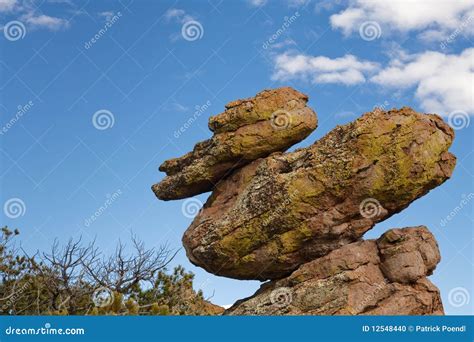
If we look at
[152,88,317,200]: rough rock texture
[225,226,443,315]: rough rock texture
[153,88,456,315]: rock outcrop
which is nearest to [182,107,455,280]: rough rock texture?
[153,88,456,315]: rock outcrop

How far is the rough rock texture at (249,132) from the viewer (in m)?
23.2

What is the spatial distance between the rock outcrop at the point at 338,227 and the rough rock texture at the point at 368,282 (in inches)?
1.4

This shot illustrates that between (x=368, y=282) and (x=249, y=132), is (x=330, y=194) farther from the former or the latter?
(x=249, y=132)

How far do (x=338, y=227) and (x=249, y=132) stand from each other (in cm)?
545

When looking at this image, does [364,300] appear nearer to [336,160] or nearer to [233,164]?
[336,160]

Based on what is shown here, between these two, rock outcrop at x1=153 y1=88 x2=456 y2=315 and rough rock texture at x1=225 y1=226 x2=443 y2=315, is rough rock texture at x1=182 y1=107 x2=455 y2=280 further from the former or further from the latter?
rough rock texture at x1=225 y1=226 x2=443 y2=315

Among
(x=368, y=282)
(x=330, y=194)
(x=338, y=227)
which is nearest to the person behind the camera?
(x=368, y=282)

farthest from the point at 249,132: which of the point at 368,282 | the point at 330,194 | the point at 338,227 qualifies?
the point at 368,282

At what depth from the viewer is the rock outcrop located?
64.4 ft

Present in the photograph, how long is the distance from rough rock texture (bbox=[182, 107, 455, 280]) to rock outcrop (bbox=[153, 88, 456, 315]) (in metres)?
0.04

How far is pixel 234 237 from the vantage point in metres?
21.5

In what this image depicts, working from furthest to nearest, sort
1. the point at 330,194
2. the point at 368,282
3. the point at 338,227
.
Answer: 1. the point at 338,227
2. the point at 330,194
3. the point at 368,282

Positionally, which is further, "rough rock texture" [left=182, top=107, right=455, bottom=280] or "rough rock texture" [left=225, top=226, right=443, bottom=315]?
"rough rock texture" [left=182, top=107, right=455, bottom=280]

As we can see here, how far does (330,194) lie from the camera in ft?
67.6
